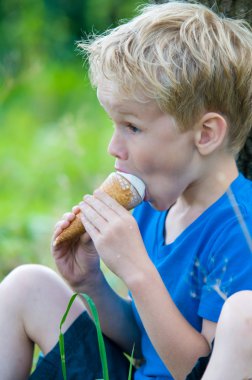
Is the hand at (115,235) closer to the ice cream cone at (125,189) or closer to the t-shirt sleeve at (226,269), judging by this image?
the ice cream cone at (125,189)

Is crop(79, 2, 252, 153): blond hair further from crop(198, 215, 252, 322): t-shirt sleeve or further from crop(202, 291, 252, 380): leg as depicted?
crop(202, 291, 252, 380): leg

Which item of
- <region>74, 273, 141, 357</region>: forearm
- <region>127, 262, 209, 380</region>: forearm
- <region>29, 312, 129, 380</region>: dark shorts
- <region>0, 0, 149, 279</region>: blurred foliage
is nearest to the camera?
<region>127, 262, 209, 380</region>: forearm

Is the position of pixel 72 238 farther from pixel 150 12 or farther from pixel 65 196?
pixel 65 196

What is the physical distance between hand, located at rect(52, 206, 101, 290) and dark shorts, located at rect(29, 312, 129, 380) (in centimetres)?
10

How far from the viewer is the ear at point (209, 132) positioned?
224 centimetres

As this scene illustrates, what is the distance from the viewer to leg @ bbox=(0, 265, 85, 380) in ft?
8.04

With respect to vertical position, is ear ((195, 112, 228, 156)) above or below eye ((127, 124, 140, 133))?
below

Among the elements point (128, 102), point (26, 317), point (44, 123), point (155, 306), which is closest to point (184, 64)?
point (128, 102)

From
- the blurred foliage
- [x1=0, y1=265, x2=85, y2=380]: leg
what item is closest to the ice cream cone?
[x1=0, y1=265, x2=85, y2=380]: leg

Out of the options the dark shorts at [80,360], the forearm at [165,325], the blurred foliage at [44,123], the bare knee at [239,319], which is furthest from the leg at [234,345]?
the blurred foliage at [44,123]

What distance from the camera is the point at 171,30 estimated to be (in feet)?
7.45

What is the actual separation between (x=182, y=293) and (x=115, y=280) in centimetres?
169

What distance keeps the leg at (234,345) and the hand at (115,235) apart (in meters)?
0.32

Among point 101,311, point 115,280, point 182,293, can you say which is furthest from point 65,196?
point 182,293
